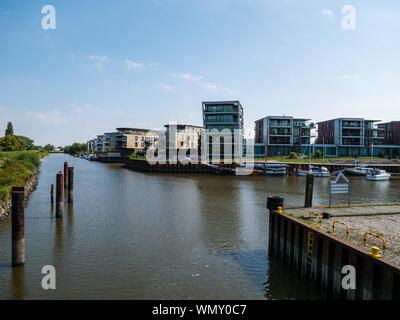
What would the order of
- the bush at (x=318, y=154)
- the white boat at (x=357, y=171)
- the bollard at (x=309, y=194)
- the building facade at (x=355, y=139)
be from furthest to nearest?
the building facade at (x=355, y=139)
the bush at (x=318, y=154)
the white boat at (x=357, y=171)
the bollard at (x=309, y=194)

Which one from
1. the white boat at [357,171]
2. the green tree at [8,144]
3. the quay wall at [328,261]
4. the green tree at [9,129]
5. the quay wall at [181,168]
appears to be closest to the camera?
the quay wall at [328,261]

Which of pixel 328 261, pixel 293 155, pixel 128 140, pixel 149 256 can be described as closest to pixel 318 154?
pixel 293 155

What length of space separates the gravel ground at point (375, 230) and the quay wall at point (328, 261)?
1.06m

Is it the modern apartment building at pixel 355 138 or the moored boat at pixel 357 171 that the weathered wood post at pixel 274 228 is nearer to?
the moored boat at pixel 357 171

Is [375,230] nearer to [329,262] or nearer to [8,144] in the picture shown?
[329,262]

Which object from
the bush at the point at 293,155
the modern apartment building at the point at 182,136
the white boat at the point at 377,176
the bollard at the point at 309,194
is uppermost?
the modern apartment building at the point at 182,136

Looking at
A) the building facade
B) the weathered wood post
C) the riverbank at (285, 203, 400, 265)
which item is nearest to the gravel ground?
the riverbank at (285, 203, 400, 265)

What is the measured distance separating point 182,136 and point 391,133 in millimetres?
85625

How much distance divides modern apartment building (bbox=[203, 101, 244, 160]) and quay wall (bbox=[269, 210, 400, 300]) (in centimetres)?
7051

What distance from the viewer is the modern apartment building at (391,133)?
342 feet

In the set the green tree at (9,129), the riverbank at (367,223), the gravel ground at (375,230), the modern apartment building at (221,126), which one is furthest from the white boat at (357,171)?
the green tree at (9,129)

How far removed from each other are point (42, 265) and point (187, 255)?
8.35m

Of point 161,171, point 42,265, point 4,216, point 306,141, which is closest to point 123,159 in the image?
point 161,171
